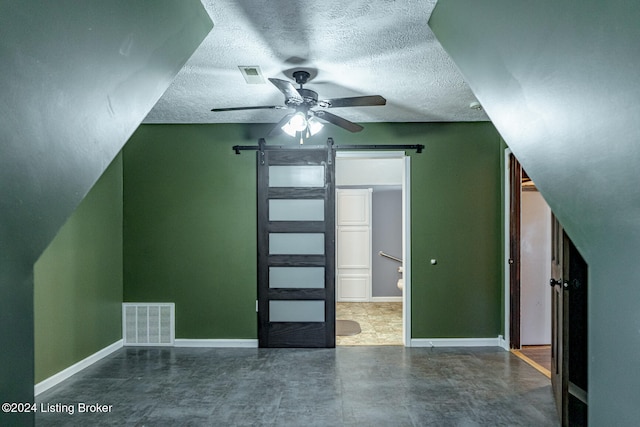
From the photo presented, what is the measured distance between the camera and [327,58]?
2752 millimetres

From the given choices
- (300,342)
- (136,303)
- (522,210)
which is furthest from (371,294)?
(136,303)

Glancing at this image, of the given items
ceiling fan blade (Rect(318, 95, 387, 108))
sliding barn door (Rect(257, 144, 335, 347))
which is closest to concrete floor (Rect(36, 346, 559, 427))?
sliding barn door (Rect(257, 144, 335, 347))

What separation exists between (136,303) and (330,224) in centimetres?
239

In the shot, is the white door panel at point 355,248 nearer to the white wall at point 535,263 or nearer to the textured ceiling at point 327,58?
the white wall at point 535,263

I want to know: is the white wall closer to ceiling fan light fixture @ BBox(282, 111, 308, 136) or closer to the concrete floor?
the concrete floor

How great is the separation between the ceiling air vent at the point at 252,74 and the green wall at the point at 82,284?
6.24 feet

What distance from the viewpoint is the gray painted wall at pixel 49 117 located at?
1.09 meters

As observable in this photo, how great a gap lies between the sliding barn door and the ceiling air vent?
130 centimetres

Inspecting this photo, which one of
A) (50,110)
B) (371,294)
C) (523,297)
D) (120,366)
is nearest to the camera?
(50,110)

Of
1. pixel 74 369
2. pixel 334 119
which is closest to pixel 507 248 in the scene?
pixel 334 119

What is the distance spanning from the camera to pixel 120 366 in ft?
12.4

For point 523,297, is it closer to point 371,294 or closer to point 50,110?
point 371,294

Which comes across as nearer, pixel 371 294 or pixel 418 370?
pixel 418 370

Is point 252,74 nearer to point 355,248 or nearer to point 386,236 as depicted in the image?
point 355,248
